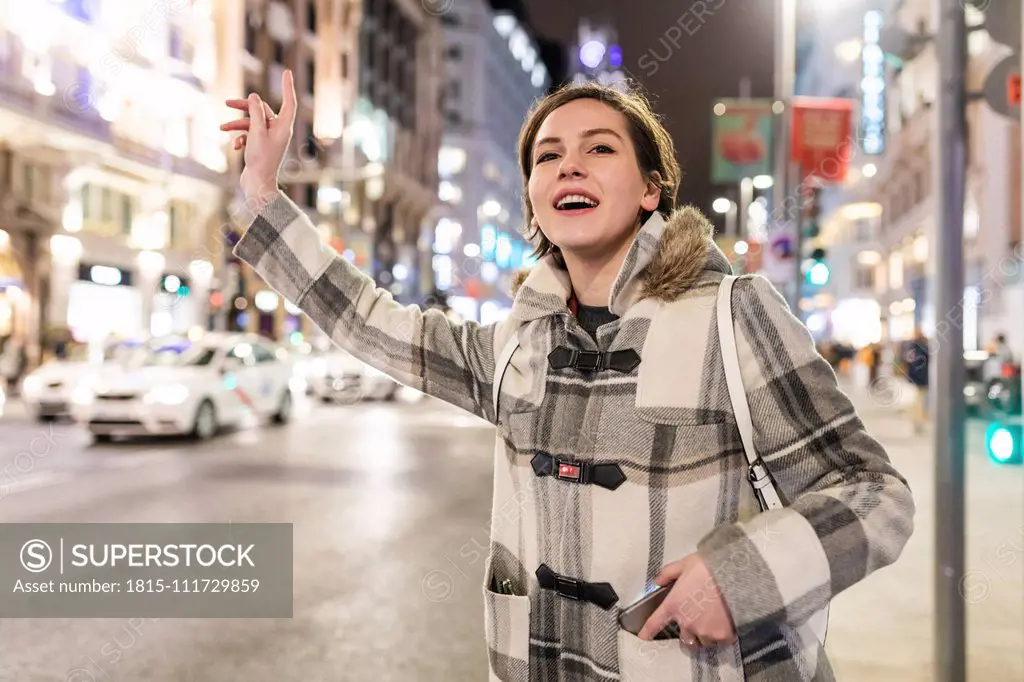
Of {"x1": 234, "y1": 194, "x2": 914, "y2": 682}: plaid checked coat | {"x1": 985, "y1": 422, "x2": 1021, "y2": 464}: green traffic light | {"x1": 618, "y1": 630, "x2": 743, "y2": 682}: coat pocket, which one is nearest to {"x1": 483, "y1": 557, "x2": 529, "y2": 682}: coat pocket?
{"x1": 234, "y1": 194, "x2": 914, "y2": 682}: plaid checked coat

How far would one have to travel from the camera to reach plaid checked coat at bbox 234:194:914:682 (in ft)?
4.70

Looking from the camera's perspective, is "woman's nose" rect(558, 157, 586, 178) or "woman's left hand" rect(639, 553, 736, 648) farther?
"woman's nose" rect(558, 157, 586, 178)

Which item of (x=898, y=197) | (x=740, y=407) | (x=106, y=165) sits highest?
(x=898, y=197)

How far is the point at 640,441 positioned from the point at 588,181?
0.53 meters

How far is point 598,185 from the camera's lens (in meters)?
1.76

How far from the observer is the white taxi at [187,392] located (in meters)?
12.6

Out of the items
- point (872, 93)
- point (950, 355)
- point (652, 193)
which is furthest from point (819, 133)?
point (872, 93)

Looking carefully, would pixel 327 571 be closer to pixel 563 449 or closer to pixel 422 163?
pixel 563 449

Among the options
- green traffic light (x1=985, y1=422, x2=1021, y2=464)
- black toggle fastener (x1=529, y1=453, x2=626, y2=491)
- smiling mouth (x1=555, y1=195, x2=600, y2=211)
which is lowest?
green traffic light (x1=985, y1=422, x2=1021, y2=464)

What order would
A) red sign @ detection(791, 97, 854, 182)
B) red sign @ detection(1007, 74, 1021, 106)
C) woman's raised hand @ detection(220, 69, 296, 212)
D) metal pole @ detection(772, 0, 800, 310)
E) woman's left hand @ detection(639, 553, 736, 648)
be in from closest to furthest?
woman's left hand @ detection(639, 553, 736, 648)
woman's raised hand @ detection(220, 69, 296, 212)
red sign @ detection(1007, 74, 1021, 106)
red sign @ detection(791, 97, 854, 182)
metal pole @ detection(772, 0, 800, 310)

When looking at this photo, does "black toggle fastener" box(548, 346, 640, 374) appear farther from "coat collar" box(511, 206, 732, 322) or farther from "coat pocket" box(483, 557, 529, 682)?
"coat pocket" box(483, 557, 529, 682)

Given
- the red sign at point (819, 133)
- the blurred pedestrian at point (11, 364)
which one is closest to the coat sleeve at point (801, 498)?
the red sign at point (819, 133)

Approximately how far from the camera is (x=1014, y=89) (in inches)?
178

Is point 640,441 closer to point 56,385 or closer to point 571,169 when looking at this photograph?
point 571,169
